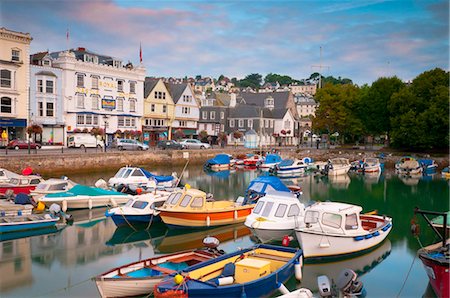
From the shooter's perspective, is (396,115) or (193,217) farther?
(396,115)

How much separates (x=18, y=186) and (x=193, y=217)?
13.3 m

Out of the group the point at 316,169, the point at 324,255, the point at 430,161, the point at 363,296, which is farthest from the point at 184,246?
the point at 430,161

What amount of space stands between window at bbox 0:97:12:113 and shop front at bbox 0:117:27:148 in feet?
3.43

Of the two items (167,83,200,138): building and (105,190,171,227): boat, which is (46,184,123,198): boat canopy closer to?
(105,190,171,227): boat

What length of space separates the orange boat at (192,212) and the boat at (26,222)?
5.44m

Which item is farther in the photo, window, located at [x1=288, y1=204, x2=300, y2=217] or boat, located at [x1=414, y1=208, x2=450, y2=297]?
window, located at [x1=288, y1=204, x2=300, y2=217]

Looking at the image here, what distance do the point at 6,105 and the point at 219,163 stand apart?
25.1 metres

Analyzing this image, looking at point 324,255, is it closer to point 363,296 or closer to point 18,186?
point 363,296

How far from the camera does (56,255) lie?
18.6 meters

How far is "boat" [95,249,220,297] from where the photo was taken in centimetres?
1288

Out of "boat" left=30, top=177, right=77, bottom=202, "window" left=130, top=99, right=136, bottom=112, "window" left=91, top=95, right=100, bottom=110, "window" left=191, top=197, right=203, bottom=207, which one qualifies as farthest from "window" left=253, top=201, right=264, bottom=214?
"window" left=130, top=99, right=136, bottom=112

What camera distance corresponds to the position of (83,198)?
1036 inches

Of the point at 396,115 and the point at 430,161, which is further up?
the point at 396,115

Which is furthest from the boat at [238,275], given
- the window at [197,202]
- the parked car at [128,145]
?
the parked car at [128,145]
